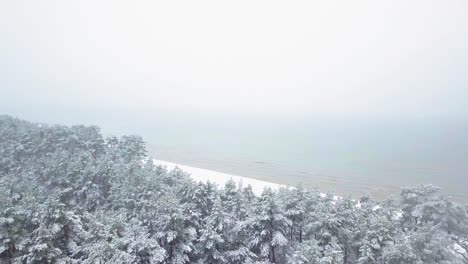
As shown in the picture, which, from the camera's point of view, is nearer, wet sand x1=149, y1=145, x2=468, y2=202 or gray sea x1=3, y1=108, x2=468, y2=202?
wet sand x1=149, y1=145, x2=468, y2=202

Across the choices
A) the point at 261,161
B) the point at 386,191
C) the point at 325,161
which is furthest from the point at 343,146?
the point at 386,191

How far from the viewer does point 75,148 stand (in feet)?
161

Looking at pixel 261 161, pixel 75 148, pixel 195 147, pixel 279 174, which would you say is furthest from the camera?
pixel 195 147

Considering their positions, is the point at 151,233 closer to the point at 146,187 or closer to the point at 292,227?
the point at 146,187

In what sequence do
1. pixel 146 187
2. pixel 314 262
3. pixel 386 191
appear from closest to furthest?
pixel 314 262 → pixel 146 187 → pixel 386 191

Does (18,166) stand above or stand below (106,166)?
below

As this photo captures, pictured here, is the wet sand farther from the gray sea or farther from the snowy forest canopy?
the snowy forest canopy

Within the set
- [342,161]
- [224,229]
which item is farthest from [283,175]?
[224,229]

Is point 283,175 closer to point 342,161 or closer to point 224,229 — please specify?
point 342,161

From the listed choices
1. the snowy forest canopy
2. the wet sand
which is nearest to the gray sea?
the wet sand

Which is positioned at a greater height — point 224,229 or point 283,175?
point 224,229

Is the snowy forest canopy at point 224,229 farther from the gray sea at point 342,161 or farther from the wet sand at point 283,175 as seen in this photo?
the gray sea at point 342,161

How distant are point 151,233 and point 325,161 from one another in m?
89.4

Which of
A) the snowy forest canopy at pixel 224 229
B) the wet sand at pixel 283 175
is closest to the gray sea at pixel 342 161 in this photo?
the wet sand at pixel 283 175
